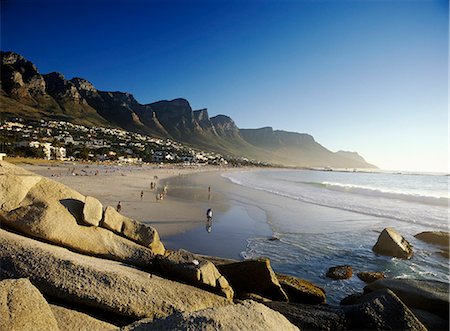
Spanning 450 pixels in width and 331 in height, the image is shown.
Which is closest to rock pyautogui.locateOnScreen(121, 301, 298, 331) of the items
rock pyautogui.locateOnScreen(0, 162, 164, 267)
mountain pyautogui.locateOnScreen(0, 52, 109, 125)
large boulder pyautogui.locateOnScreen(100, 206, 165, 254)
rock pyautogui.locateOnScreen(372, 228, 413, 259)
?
rock pyautogui.locateOnScreen(0, 162, 164, 267)

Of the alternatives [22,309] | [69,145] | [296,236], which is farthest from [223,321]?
[69,145]

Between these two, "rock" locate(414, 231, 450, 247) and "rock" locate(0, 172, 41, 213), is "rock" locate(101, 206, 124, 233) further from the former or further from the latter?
"rock" locate(414, 231, 450, 247)

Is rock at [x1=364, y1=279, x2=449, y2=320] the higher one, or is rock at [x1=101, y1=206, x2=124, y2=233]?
rock at [x1=101, y1=206, x2=124, y2=233]

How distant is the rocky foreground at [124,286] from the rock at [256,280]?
0.08ft

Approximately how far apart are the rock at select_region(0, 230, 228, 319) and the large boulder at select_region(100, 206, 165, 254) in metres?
1.46

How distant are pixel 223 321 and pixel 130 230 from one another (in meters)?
4.70

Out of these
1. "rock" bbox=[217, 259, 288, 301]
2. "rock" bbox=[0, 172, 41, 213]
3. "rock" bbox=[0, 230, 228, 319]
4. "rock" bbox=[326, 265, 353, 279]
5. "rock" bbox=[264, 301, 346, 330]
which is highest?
"rock" bbox=[0, 172, 41, 213]

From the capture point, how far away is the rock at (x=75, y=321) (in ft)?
13.4

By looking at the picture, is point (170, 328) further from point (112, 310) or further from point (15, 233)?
point (15, 233)

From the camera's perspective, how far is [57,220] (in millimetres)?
5938

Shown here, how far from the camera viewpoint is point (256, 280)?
753 cm

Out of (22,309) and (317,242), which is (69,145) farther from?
(22,309)

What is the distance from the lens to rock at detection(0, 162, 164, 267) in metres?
5.69

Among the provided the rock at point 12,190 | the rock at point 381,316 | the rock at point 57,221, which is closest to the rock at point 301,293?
the rock at point 381,316
